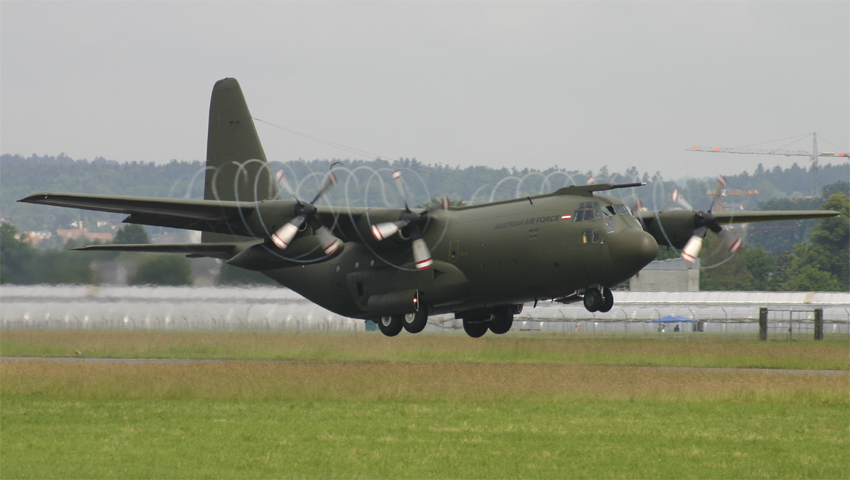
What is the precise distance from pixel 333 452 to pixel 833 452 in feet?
42.7

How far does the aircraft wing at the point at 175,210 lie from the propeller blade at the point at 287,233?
4.37 ft

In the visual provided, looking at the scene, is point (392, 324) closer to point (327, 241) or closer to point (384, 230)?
point (384, 230)

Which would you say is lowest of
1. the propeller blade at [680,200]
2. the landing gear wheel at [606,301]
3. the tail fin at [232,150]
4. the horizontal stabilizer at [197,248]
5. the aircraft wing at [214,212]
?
the landing gear wheel at [606,301]

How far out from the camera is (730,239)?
3091 cm

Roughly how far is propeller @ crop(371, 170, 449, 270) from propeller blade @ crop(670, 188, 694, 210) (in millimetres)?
7405

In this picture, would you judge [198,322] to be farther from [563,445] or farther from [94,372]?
[563,445]

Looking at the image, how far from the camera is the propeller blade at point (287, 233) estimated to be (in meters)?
26.5

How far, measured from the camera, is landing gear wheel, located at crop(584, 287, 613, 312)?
2662cm

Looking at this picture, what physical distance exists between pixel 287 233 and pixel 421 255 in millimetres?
4242

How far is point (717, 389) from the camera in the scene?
112 ft

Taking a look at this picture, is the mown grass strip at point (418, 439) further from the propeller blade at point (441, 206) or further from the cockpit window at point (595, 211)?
the propeller blade at point (441, 206)

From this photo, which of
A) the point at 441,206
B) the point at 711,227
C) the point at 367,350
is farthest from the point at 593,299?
the point at 367,350

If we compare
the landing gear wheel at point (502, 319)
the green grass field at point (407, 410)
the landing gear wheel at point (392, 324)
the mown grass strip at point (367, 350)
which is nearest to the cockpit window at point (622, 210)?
the green grass field at point (407, 410)

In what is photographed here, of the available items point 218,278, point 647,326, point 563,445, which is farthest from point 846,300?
point 563,445
